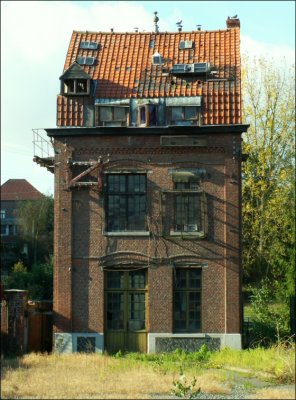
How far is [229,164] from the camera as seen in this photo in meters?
27.4

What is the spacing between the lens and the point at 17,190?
84.2 metres

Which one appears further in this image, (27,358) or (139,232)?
(139,232)

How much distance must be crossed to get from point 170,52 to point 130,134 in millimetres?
4682

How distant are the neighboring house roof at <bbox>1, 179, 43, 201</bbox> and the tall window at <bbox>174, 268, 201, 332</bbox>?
55955 mm

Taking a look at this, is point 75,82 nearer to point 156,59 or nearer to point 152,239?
point 156,59

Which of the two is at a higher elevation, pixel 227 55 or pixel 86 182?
pixel 227 55

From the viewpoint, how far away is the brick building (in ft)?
88.9

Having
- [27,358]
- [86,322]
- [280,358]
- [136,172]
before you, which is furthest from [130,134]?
[280,358]

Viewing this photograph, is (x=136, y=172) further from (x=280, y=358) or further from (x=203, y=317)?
(x=280, y=358)

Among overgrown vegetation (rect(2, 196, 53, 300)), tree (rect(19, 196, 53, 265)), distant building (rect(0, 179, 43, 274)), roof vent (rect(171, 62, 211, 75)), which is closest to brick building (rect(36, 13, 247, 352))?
roof vent (rect(171, 62, 211, 75))

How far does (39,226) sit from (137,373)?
43954mm

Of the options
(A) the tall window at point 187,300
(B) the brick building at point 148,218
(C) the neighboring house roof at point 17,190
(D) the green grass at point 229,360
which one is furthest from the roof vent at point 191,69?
(C) the neighboring house roof at point 17,190

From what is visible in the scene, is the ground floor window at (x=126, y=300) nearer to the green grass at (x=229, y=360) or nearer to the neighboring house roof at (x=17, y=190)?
the green grass at (x=229, y=360)

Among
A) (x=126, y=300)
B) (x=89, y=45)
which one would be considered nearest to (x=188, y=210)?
(x=126, y=300)
